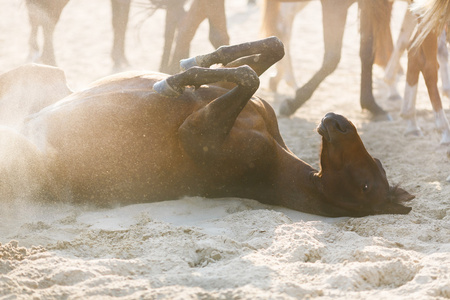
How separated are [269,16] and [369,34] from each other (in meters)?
1.47

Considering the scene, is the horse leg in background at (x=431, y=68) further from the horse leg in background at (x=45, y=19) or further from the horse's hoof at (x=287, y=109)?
the horse leg in background at (x=45, y=19)

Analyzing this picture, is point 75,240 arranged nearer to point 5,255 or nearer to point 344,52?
point 5,255

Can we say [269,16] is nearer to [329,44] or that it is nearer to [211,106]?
[329,44]

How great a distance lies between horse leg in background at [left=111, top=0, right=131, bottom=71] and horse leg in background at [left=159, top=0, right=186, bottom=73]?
98cm

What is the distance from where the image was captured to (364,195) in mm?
3125

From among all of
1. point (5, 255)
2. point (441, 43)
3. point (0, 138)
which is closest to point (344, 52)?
point (441, 43)

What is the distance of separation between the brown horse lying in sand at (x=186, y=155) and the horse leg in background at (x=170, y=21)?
9.83ft

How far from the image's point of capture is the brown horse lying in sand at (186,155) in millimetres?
3154

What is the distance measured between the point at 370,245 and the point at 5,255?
1.53 meters

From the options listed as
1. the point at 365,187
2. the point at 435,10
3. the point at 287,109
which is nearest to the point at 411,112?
the point at 287,109

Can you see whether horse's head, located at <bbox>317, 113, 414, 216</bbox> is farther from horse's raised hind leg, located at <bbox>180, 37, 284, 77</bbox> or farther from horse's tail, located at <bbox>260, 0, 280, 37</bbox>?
horse's tail, located at <bbox>260, 0, 280, 37</bbox>

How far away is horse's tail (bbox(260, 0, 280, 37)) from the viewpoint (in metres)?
6.91

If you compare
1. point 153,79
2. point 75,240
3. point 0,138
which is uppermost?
point 153,79

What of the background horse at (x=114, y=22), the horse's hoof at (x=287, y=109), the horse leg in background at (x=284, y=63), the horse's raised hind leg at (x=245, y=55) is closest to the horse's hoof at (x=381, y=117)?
the horse's hoof at (x=287, y=109)
